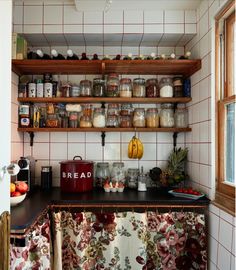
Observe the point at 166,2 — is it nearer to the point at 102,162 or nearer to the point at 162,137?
the point at 162,137

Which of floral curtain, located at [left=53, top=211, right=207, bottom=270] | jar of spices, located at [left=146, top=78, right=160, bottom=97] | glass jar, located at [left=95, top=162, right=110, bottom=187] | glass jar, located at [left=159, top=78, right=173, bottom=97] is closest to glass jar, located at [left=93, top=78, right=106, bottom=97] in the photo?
jar of spices, located at [left=146, top=78, right=160, bottom=97]

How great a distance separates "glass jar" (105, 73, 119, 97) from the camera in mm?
2102

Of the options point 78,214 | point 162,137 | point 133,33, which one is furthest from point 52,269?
point 133,33

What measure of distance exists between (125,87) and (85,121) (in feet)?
1.51

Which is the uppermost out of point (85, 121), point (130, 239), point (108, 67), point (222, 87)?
point (108, 67)

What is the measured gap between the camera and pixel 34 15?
200cm

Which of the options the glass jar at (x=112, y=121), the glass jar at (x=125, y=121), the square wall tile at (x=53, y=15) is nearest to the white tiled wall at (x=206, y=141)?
the glass jar at (x=125, y=121)

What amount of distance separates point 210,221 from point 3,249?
1366 mm

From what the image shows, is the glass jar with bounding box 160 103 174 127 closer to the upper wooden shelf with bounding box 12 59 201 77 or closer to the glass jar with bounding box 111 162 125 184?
the upper wooden shelf with bounding box 12 59 201 77

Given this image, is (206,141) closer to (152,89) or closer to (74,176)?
(152,89)

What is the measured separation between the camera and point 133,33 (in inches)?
79.2

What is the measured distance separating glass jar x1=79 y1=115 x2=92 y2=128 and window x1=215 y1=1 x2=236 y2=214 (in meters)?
1.05

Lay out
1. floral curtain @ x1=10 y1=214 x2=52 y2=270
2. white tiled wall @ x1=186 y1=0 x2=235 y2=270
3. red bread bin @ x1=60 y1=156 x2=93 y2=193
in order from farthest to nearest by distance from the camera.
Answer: red bread bin @ x1=60 y1=156 x2=93 y2=193, white tiled wall @ x1=186 y1=0 x2=235 y2=270, floral curtain @ x1=10 y1=214 x2=52 y2=270

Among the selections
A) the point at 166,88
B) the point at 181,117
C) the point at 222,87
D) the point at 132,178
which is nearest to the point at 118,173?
the point at 132,178
